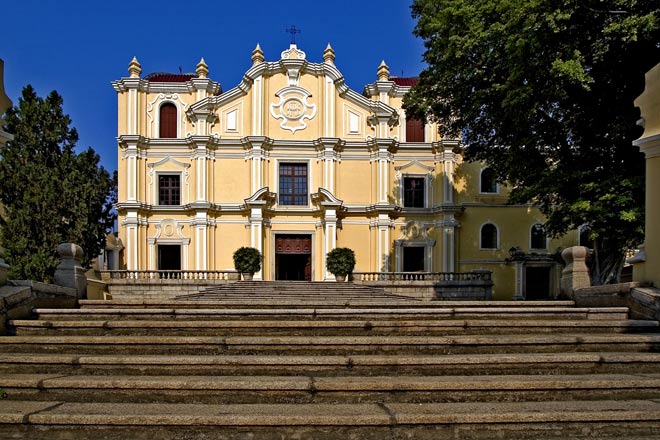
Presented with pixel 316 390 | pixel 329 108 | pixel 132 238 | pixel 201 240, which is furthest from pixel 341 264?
pixel 316 390

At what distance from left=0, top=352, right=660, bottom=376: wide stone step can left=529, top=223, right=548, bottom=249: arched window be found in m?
23.1

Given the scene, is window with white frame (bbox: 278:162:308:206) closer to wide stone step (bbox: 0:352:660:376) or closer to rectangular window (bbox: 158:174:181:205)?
rectangular window (bbox: 158:174:181:205)

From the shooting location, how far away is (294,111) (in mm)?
26109

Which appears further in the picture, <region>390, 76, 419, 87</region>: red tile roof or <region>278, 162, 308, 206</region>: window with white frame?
<region>390, 76, 419, 87</region>: red tile roof

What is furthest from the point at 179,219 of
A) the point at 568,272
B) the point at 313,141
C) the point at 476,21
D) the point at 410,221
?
the point at 568,272

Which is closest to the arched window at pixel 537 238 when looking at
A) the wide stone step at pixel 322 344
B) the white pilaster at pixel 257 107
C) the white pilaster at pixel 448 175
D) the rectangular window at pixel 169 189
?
the white pilaster at pixel 448 175

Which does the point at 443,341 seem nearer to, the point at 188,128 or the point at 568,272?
the point at 568,272

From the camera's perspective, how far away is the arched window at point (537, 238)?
2665cm

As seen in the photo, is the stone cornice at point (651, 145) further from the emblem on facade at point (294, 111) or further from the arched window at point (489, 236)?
the emblem on facade at point (294, 111)

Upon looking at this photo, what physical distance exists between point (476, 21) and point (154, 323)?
39.1ft

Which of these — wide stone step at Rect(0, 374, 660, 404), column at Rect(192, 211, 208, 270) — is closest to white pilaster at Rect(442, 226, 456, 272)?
column at Rect(192, 211, 208, 270)

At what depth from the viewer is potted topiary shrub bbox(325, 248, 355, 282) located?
21.6m

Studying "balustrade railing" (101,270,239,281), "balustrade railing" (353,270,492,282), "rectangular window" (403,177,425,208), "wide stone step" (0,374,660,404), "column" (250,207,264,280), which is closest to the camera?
"wide stone step" (0,374,660,404)

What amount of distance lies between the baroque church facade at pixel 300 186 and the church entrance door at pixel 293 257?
0.06 metres
